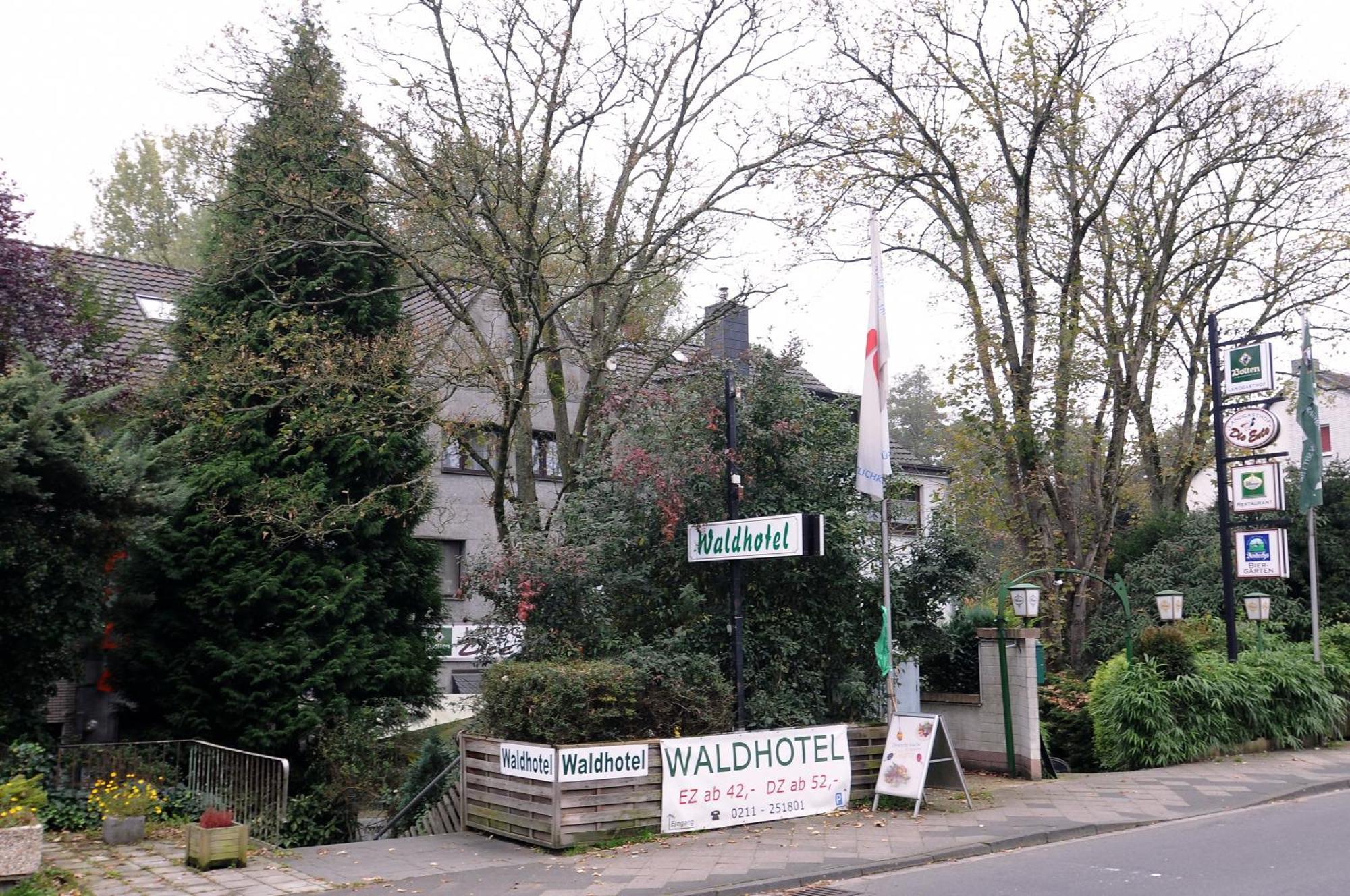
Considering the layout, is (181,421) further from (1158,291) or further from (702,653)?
(1158,291)

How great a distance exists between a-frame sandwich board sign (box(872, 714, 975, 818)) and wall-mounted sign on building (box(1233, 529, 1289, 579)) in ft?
29.7

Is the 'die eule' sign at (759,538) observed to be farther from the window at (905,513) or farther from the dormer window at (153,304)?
the dormer window at (153,304)

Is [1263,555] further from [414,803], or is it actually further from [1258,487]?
[414,803]

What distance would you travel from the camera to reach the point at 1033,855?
10.3 meters

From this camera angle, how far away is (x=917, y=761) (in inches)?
480

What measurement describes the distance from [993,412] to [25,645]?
15.6 m

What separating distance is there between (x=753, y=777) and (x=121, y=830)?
6.17 m

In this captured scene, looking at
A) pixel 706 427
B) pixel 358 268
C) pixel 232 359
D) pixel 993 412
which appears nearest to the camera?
pixel 706 427

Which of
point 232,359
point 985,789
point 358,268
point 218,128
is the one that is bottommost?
point 985,789

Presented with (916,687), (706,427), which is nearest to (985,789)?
(916,687)

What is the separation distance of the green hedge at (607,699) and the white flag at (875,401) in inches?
104

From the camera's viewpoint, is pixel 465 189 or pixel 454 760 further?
pixel 465 189

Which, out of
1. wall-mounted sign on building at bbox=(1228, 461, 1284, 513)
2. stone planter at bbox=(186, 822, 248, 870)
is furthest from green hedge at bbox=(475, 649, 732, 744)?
wall-mounted sign on building at bbox=(1228, 461, 1284, 513)

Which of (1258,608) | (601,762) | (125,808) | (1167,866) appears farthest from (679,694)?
(1258,608)
